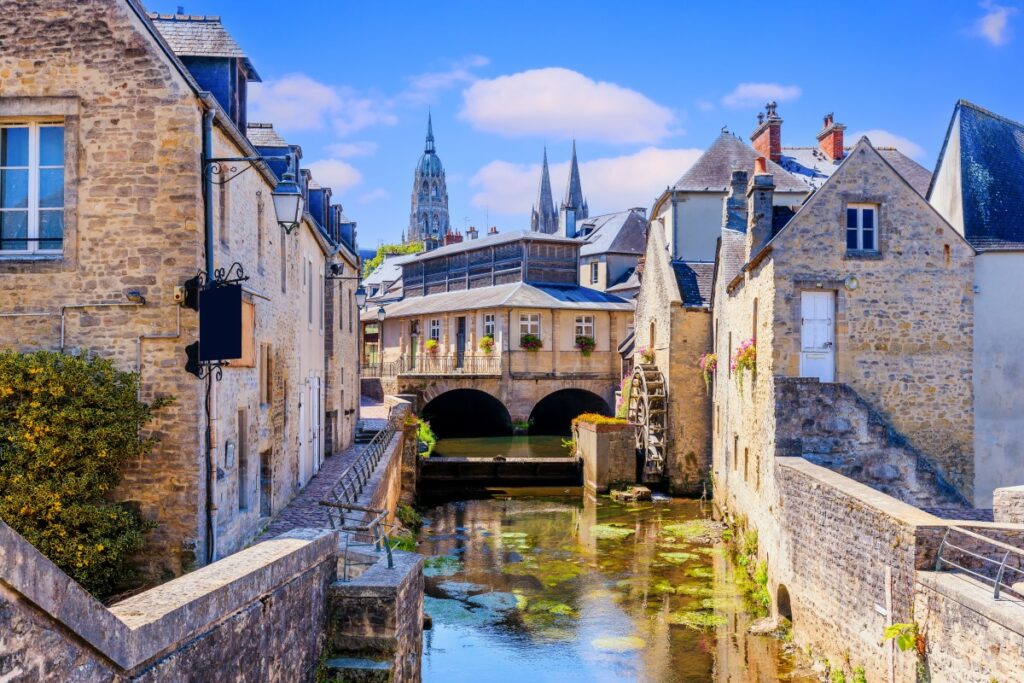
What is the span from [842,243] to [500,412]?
79.2ft

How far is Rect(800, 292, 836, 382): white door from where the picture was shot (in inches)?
586

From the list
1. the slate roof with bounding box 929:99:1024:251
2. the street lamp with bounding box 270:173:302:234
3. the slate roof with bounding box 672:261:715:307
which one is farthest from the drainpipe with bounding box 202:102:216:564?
the slate roof with bounding box 672:261:715:307

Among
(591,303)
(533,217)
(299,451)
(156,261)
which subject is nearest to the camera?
(156,261)

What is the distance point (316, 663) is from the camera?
7.64m

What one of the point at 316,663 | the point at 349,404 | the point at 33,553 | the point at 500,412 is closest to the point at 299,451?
the point at 349,404

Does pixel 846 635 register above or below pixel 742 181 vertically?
below

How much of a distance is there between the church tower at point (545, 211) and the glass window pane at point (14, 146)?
244 feet

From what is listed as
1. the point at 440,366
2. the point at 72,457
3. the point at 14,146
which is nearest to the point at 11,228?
the point at 14,146

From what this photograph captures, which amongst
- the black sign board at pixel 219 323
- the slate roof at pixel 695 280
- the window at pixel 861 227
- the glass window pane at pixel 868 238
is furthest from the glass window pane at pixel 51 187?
the slate roof at pixel 695 280

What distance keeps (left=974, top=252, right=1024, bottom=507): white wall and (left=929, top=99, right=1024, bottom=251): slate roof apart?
1.92ft

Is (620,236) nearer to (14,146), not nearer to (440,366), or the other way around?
(440,366)

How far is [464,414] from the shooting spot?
1622 inches

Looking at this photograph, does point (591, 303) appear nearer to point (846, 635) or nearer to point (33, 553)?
point (846, 635)

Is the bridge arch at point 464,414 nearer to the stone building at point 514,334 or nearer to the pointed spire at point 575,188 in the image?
the stone building at point 514,334
